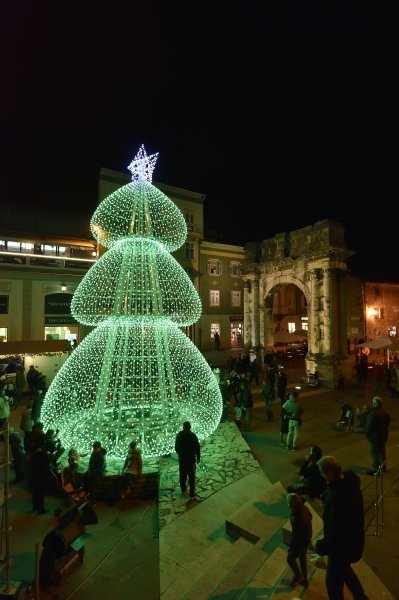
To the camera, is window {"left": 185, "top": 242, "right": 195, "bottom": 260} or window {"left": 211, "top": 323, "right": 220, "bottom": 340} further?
window {"left": 211, "top": 323, "right": 220, "bottom": 340}

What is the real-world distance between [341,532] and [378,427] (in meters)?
4.05

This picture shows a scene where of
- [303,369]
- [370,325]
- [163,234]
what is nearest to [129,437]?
[163,234]

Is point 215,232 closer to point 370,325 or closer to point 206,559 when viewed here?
point 370,325

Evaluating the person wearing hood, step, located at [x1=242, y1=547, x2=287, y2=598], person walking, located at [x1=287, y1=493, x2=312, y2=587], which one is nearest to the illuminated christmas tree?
the person wearing hood

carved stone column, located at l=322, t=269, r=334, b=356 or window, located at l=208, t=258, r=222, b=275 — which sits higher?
window, located at l=208, t=258, r=222, b=275

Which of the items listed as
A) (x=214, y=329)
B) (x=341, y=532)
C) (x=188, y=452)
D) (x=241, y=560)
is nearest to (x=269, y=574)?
(x=241, y=560)

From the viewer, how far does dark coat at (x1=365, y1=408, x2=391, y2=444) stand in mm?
6441

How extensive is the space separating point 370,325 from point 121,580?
29047mm

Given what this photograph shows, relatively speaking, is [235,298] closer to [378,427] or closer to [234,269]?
[234,269]

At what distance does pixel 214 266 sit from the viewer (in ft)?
96.1

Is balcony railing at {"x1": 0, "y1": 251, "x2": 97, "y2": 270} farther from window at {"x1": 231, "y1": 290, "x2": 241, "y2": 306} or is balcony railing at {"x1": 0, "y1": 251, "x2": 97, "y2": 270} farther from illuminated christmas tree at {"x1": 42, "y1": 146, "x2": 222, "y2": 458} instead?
illuminated christmas tree at {"x1": 42, "y1": 146, "x2": 222, "y2": 458}

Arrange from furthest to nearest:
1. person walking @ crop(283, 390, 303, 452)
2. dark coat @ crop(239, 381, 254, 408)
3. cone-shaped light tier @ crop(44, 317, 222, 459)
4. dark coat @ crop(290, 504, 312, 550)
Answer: dark coat @ crop(239, 381, 254, 408)
person walking @ crop(283, 390, 303, 452)
cone-shaped light tier @ crop(44, 317, 222, 459)
dark coat @ crop(290, 504, 312, 550)

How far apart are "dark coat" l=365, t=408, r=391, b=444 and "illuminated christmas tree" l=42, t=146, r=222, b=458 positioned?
3.65 metres

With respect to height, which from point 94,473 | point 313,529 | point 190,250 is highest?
point 190,250
